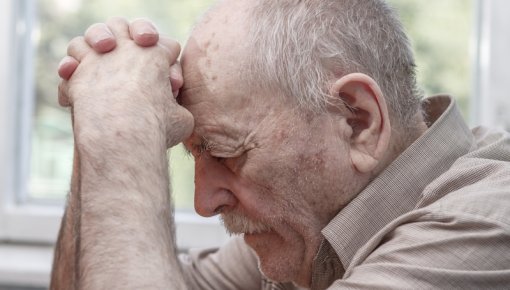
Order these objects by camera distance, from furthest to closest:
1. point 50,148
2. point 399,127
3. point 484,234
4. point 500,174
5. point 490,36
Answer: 1. point 50,148
2. point 490,36
3. point 399,127
4. point 500,174
5. point 484,234

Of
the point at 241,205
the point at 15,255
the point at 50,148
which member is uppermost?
the point at 241,205

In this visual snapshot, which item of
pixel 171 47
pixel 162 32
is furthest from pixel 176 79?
pixel 162 32

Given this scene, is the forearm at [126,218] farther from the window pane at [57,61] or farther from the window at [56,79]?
the window pane at [57,61]

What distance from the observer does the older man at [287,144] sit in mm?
970

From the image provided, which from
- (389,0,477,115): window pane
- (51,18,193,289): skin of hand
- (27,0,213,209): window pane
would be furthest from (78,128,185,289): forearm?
(389,0,477,115): window pane

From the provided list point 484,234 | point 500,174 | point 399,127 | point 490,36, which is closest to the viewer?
point 484,234

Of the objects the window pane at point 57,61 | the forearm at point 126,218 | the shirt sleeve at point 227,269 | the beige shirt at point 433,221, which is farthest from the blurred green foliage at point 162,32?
the forearm at point 126,218

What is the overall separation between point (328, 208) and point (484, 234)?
256mm

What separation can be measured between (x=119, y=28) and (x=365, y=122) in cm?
39

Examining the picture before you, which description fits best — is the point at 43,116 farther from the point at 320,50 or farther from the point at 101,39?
the point at 320,50

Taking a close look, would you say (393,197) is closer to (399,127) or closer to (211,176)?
(399,127)

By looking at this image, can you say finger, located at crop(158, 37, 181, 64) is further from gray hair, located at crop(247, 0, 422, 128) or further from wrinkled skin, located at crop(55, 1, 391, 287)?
gray hair, located at crop(247, 0, 422, 128)

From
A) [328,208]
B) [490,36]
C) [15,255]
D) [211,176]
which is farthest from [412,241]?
[15,255]

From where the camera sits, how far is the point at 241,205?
114 centimetres
